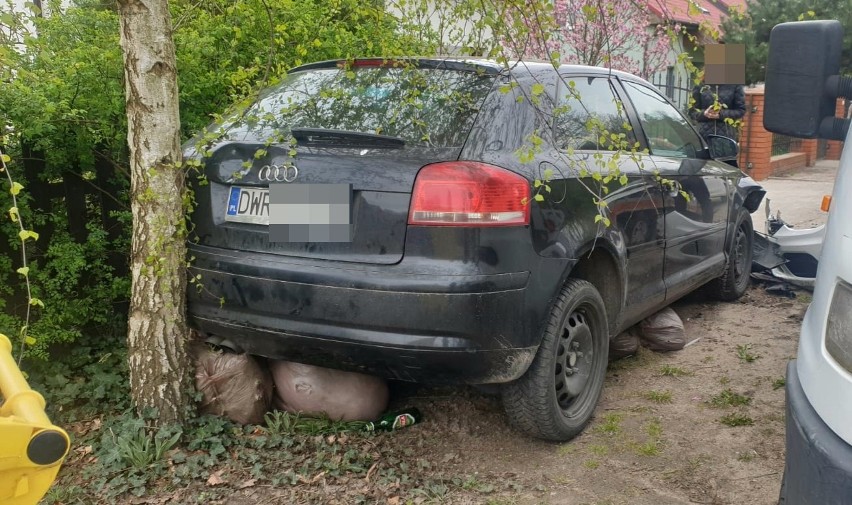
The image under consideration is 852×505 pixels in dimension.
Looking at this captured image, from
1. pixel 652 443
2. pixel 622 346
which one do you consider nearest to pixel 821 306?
pixel 652 443

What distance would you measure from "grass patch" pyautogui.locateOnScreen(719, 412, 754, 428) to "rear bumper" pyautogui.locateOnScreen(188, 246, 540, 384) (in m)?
1.30

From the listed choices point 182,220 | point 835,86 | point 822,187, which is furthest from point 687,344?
point 822,187

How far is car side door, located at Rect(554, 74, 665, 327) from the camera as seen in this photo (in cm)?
354

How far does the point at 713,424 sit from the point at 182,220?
2681 mm

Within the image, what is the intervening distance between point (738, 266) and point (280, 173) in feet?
13.9

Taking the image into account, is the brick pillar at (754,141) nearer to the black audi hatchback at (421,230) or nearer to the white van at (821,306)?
the black audi hatchback at (421,230)

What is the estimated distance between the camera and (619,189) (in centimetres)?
381

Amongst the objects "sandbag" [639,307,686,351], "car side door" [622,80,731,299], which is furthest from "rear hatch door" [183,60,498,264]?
"sandbag" [639,307,686,351]

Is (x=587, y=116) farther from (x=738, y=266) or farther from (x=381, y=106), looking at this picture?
(x=738, y=266)

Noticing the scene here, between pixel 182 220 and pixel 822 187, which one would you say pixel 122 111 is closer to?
pixel 182 220

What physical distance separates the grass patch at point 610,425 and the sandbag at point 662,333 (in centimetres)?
110

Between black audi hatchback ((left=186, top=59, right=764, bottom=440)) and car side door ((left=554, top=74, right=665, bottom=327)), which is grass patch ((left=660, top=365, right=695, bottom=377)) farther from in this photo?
black audi hatchback ((left=186, top=59, right=764, bottom=440))

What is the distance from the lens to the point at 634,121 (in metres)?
4.42

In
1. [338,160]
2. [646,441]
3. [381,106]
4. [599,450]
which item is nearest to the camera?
[338,160]
